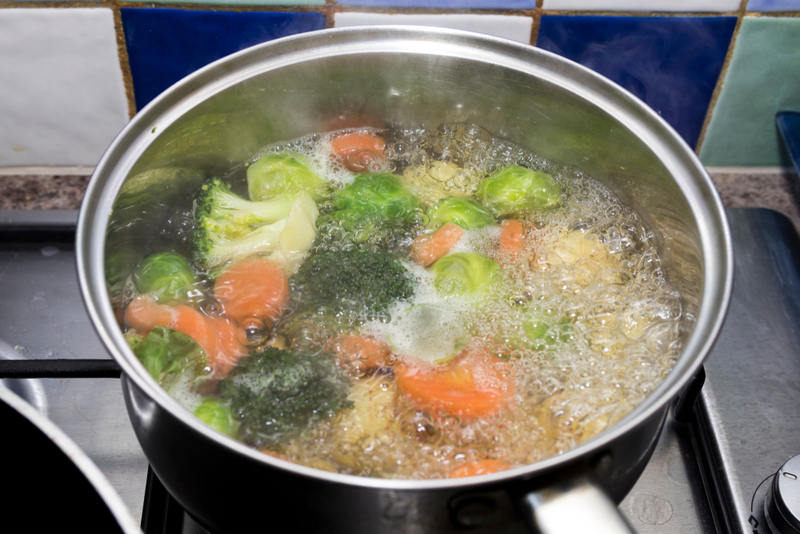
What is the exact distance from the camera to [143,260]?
0.92m

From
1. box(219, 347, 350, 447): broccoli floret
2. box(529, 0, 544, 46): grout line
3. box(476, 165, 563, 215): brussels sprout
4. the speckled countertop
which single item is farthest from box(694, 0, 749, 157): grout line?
box(219, 347, 350, 447): broccoli floret

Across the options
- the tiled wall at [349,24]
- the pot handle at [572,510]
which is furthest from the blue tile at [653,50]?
the pot handle at [572,510]

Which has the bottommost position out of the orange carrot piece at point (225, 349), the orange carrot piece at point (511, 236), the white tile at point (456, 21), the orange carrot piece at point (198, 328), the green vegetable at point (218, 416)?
the green vegetable at point (218, 416)

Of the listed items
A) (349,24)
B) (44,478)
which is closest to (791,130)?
(349,24)

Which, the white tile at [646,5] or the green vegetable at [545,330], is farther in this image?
the white tile at [646,5]

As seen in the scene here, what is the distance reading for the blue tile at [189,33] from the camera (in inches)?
43.5

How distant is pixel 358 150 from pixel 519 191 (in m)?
0.30

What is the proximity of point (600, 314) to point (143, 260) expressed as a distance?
69 cm

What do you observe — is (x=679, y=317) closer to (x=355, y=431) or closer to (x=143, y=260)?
(x=355, y=431)

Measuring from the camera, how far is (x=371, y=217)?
97 centimetres

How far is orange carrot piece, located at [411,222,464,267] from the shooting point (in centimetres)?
96

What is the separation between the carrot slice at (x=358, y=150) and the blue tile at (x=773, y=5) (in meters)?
0.75

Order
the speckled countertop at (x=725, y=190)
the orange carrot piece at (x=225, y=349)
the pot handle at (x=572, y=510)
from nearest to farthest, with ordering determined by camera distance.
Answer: the pot handle at (x=572, y=510) → the orange carrot piece at (x=225, y=349) → the speckled countertop at (x=725, y=190)

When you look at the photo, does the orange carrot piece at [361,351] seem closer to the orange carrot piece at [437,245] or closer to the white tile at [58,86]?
the orange carrot piece at [437,245]
